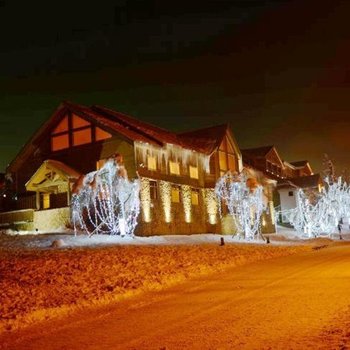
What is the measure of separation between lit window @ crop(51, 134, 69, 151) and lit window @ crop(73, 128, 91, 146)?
90 centimetres

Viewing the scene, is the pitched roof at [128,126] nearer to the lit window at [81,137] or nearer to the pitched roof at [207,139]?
the lit window at [81,137]

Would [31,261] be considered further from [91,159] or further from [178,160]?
[178,160]

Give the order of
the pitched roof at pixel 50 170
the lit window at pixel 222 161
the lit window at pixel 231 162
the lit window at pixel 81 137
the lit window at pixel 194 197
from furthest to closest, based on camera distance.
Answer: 1. the lit window at pixel 231 162
2. the lit window at pixel 222 161
3. the lit window at pixel 194 197
4. the lit window at pixel 81 137
5. the pitched roof at pixel 50 170

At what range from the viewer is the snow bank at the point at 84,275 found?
10.5 meters

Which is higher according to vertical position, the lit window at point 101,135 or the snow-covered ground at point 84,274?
the lit window at point 101,135

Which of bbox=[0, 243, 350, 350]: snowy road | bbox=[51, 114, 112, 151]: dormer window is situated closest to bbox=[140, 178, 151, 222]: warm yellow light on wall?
bbox=[51, 114, 112, 151]: dormer window

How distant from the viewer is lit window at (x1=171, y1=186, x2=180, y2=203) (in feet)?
114

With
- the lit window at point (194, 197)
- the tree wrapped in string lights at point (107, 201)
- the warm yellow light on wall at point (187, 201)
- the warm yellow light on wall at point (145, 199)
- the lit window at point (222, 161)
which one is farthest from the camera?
the lit window at point (222, 161)

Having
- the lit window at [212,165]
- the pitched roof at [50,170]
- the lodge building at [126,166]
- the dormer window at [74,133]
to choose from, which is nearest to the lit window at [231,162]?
the lodge building at [126,166]

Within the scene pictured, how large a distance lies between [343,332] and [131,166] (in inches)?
977

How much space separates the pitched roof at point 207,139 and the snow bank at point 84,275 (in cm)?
1896

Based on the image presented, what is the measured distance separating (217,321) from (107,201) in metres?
21.9

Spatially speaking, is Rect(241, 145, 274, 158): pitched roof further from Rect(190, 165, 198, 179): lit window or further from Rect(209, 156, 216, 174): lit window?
Rect(190, 165, 198, 179): lit window

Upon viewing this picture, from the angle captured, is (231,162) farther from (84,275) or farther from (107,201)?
(84,275)
